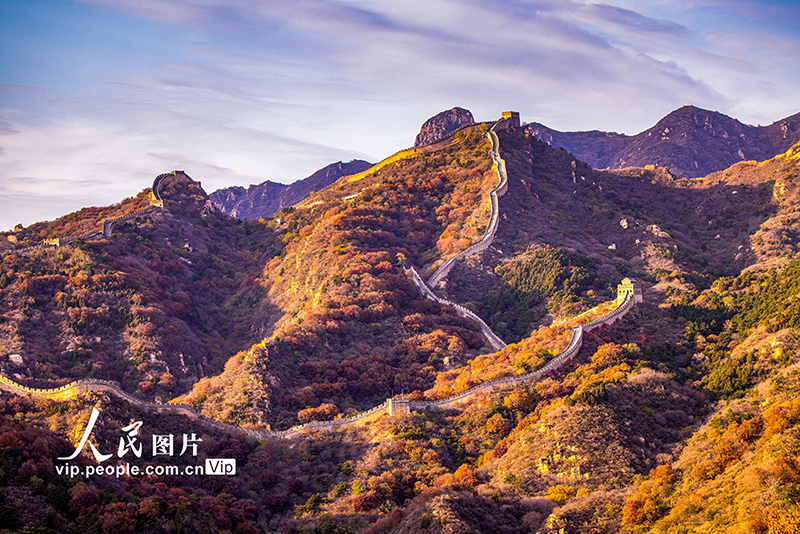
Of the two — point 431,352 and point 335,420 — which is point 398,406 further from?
point 431,352

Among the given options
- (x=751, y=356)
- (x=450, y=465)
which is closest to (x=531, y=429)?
(x=450, y=465)

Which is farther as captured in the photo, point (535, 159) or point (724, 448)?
point (535, 159)

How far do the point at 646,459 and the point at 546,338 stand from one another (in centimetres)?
2266

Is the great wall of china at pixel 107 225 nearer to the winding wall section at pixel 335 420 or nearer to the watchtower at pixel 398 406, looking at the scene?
the winding wall section at pixel 335 420

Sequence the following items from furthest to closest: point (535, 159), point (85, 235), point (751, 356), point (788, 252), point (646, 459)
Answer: point (535, 159)
point (85, 235)
point (788, 252)
point (751, 356)
point (646, 459)

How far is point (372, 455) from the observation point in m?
56.5

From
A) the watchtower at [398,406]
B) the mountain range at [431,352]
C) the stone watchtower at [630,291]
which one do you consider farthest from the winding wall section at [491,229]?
the watchtower at [398,406]

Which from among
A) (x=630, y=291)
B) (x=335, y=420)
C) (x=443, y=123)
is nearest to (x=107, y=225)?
(x=335, y=420)

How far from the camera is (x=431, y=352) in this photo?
7675 centimetres

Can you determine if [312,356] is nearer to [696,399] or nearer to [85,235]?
[696,399]

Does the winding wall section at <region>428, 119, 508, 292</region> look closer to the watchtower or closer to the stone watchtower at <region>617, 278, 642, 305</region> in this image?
the stone watchtower at <region>617, 278, 642, 305</region>

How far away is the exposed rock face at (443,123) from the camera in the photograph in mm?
191625

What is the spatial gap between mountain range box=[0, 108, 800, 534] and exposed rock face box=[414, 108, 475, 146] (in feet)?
184

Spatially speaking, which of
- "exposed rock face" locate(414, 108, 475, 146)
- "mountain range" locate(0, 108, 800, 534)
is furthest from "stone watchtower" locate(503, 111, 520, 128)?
"exposed rock face" locate(414, 108, 475, 146)
